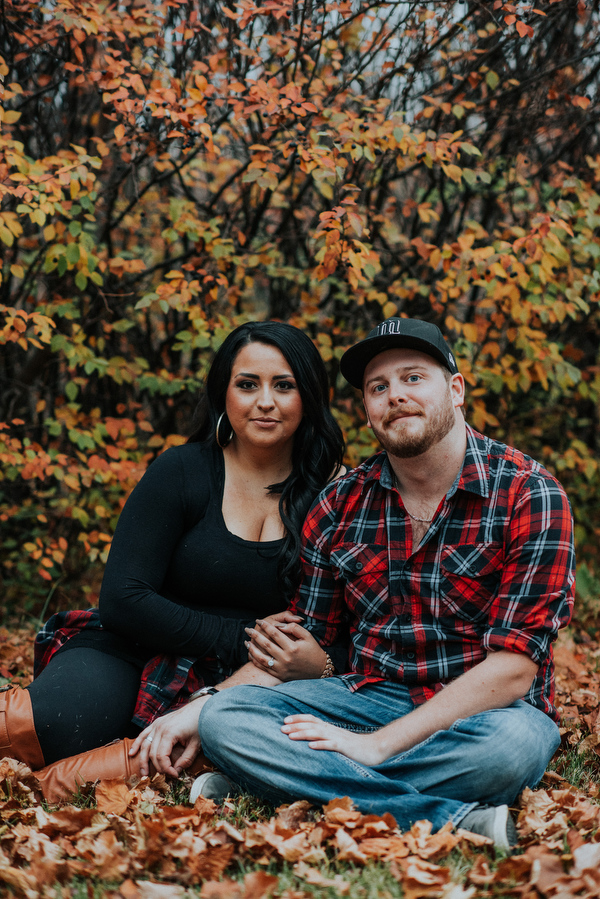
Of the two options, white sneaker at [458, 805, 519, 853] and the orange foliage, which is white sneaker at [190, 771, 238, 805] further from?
the orange foliage

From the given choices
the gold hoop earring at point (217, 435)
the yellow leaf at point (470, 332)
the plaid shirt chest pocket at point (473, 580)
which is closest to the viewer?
the plaid shirt chest pocket at point (473, 580)

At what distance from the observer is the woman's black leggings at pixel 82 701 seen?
2779 millimetres

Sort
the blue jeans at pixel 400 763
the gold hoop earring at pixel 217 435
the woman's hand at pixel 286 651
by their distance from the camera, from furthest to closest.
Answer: the gold hoop earring at pixel 217 435 < the woman's hand at pixel 286 651 < the blue jeans at pixel 400 763

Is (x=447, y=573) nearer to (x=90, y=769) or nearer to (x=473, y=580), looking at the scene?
(x=473, y=580)

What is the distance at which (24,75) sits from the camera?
469 centimetres

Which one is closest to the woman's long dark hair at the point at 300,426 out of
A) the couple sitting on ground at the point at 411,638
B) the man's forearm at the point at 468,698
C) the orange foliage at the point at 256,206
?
the couple sitting on ground at the point at 411,638

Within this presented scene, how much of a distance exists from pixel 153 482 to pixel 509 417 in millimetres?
3532

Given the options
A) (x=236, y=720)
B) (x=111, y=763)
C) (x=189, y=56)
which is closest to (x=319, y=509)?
(x=236, y=720)

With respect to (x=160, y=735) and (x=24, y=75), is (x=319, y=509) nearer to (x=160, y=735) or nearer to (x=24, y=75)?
(x=160, y=735)

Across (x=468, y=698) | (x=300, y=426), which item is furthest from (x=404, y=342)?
(x=468, y=698)

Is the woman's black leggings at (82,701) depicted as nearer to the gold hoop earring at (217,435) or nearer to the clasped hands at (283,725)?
the clasped hands at (283,725)

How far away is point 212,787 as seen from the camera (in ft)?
8.43

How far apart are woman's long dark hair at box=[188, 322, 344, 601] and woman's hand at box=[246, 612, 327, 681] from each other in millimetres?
191

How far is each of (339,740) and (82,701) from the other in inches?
38.0
